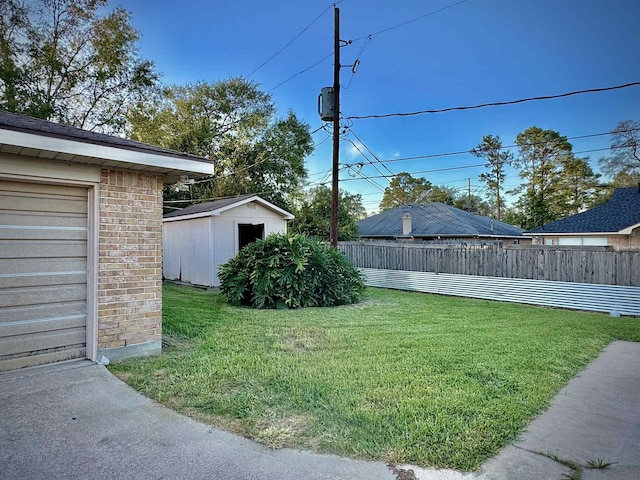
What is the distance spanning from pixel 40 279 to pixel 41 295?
6.8 inches

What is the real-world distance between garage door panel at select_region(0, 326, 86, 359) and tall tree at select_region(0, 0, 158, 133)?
20103mm

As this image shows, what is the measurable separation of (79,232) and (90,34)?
2224 centimetres

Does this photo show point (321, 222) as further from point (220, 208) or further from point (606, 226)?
point (606, 226)

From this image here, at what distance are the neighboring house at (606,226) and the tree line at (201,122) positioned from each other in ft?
10.7

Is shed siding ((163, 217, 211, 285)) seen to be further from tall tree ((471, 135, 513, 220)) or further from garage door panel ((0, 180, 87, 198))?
tall tree ((471, 135, 513, 220))

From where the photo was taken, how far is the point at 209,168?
509 cm

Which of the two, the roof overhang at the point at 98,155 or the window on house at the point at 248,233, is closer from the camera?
the roof overhang at the point at 98,155

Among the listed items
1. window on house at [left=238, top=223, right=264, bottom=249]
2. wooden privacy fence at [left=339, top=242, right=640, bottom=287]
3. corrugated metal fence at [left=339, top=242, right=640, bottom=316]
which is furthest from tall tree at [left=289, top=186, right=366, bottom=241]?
corrugated metal fence at [left=339, top=242, right=640, bottom=316]

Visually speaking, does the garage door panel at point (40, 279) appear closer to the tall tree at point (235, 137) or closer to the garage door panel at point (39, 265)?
the garage door panel at point (39, 265)

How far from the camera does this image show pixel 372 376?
3977mm

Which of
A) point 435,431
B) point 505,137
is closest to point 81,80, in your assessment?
point 435,431

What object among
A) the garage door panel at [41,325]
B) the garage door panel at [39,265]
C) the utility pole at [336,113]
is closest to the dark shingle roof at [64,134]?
the garage door panel at [39,265]

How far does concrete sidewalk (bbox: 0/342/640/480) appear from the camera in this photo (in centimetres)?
234

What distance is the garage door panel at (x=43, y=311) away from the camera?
3963 mm
